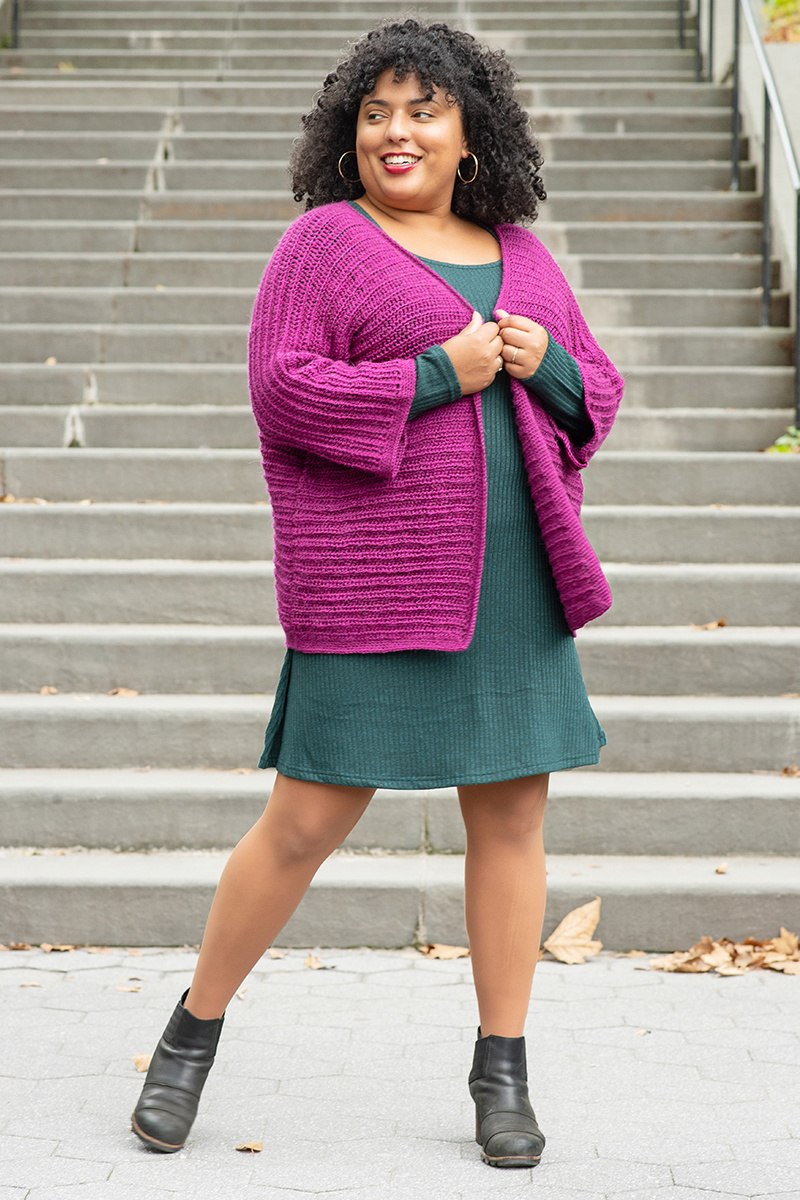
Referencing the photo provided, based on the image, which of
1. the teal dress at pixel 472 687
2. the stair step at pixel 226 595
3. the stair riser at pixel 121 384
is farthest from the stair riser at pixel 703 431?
the teal dress at pixel 472 687

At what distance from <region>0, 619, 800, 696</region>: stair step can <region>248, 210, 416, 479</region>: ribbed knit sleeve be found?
6.71 feet

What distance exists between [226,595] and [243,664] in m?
0.35

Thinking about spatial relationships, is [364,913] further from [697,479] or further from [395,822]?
[697,479]

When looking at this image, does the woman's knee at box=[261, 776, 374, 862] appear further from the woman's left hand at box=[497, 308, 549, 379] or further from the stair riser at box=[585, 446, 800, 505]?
the stair riser at box=[585, 446, 800, 505]

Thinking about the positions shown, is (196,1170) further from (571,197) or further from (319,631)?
(571,197)

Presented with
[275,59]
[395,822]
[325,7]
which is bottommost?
[395,822]

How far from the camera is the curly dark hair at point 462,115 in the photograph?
235 cm

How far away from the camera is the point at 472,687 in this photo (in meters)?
2.33

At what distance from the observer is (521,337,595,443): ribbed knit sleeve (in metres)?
2.31

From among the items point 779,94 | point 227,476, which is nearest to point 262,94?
point 779,94

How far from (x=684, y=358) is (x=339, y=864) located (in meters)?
3.10

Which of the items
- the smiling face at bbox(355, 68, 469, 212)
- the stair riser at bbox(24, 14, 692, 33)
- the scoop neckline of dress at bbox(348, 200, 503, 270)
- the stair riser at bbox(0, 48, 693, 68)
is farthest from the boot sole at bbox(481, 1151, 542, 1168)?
the stair riser at bbox(24, 14, 692, 33)

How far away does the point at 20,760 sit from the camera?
13.1 feet

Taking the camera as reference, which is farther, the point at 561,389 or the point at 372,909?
the point at 372,909
